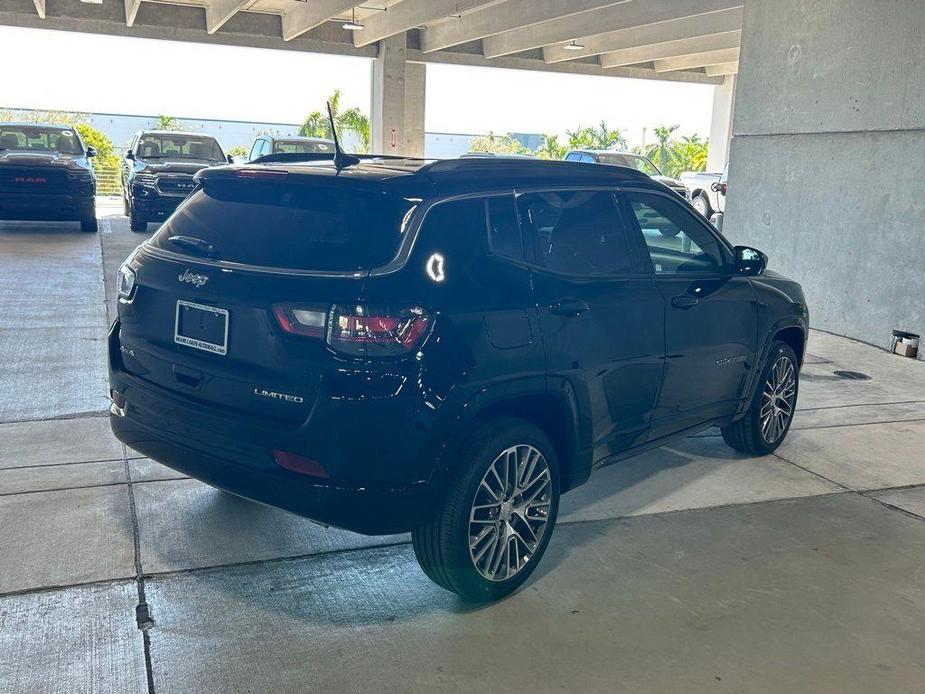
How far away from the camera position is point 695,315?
470 cm

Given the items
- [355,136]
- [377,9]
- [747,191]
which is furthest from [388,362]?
[355,136]

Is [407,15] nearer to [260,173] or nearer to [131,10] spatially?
[131,10]

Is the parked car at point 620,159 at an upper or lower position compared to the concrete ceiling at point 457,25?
lower

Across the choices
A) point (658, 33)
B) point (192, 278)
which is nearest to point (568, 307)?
point (192, 278)

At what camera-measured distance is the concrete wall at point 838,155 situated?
9039 mm

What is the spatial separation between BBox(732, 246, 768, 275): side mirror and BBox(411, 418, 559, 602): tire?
1974 mm

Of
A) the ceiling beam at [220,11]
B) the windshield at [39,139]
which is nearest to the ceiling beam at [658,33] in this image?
the ceiling beam at [220,11]

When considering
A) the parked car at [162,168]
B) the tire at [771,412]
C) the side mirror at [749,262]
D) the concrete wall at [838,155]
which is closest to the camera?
the side mirror at [749,262]

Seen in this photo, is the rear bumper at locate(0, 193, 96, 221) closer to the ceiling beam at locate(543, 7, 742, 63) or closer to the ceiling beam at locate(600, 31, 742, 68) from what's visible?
the ceiling beam at locate(543, 7, 742, 63)

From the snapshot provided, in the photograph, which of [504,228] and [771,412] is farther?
[771,412]

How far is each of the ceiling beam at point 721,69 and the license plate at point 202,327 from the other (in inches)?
1213

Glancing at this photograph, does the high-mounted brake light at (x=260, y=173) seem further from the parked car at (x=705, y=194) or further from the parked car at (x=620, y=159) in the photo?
the parked car at (x=620, y=159)

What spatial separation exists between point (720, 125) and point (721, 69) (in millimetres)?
2278

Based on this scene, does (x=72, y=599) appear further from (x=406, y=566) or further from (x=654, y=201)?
(x=654, y=201)
